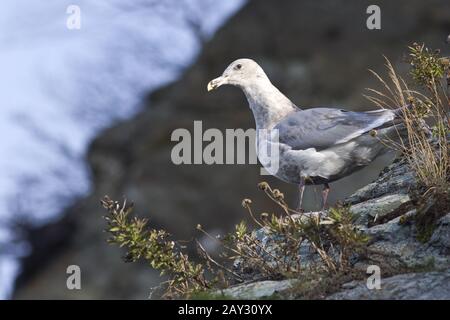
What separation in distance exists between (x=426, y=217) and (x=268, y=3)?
59.0ft

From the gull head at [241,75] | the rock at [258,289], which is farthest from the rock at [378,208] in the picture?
the gull head at [241,75]

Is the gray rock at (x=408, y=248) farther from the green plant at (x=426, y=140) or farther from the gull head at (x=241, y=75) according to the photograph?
the gull head at (x=241, y=75)

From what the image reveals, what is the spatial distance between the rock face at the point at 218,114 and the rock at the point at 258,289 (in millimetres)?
14029

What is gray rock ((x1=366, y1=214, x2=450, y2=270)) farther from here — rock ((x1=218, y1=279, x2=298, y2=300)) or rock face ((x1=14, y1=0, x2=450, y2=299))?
rock face ((x1=14, y1=0, x2=450, y2=299))

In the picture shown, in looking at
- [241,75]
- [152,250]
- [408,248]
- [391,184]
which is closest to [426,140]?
[391,184]

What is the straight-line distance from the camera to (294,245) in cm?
643

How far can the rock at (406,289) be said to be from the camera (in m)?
5.59

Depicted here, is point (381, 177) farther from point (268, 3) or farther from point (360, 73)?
point (268, 3)

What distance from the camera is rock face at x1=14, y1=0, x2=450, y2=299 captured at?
71.0ft

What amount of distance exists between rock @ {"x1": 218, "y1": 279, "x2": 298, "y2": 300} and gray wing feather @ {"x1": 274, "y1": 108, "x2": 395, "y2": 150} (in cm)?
180

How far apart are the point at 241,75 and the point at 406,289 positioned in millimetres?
3778

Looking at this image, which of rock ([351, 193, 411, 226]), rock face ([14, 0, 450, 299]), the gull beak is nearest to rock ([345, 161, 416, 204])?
rock ([351, 193, 411, 226])

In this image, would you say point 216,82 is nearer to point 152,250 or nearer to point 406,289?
point 152,250
